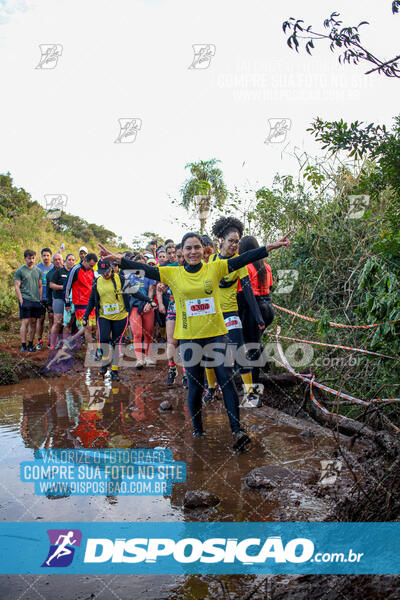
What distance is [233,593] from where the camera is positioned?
92.6 inches

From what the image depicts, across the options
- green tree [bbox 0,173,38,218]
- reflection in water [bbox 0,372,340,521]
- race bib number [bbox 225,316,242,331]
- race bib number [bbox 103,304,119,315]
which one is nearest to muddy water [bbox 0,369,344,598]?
reflection in water [bbox 0,372,340,521]

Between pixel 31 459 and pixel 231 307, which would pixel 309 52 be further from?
pixel 31 459

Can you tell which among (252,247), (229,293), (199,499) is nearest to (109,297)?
(229,293)

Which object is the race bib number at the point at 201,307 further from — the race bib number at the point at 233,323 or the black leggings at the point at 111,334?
the black leggings at the point at 111,334

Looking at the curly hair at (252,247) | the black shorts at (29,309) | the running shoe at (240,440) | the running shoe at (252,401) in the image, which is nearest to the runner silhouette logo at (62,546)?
the running shoe at (240,440)

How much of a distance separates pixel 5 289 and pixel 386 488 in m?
15.2

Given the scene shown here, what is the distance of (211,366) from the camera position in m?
4.55

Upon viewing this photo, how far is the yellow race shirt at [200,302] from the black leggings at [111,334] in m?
3.65

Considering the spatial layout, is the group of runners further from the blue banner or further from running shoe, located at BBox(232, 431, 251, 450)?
the blue banner

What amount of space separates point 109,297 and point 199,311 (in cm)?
370

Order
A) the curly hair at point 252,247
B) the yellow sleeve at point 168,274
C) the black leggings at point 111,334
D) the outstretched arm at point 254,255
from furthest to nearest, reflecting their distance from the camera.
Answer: the black leggings at point 111,334 → the curly hair at point 252,247 → the yellow sleeve at point 168,274 → the outstretched arm at point 254,255

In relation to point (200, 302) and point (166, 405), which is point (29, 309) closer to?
point (166, 405)

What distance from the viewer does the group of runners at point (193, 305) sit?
15.0 ft

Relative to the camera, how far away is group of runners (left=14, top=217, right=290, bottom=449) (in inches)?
180
